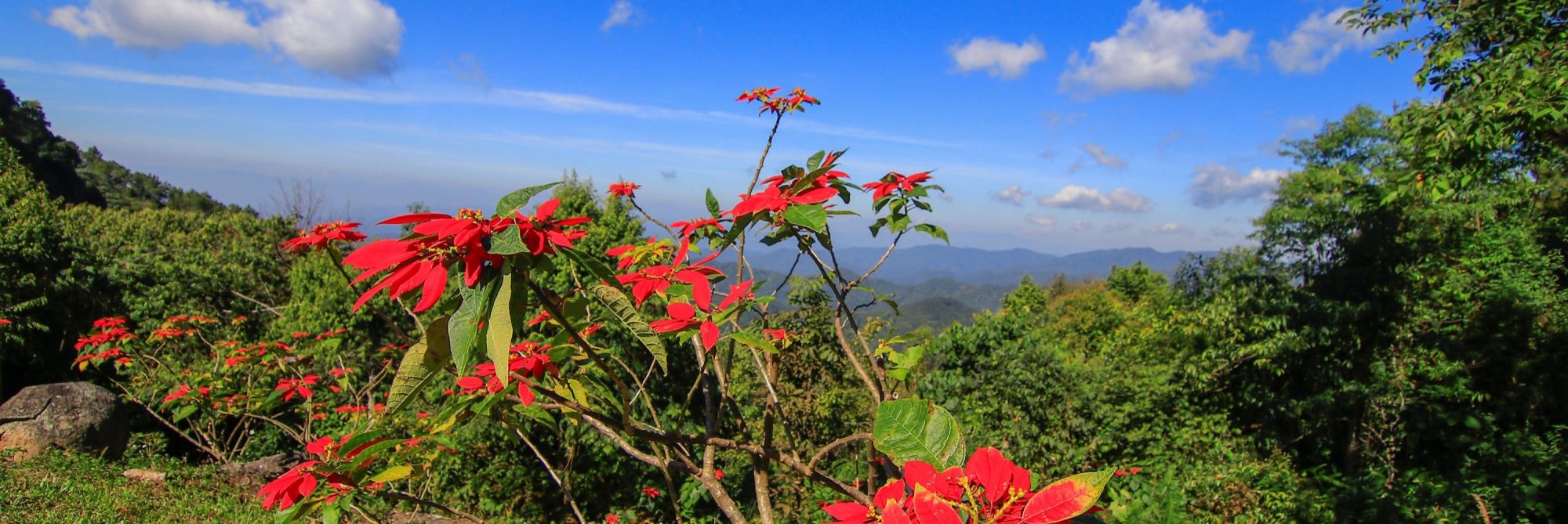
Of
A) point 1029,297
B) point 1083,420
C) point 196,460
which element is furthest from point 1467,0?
point 1029,297

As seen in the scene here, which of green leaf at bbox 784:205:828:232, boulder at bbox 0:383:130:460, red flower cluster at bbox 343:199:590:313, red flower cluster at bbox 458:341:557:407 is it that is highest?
green leaf at bbox 784:205:828:232

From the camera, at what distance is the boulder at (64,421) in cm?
507

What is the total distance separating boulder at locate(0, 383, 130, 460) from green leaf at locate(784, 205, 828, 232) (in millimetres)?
6785

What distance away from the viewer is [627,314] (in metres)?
0.81

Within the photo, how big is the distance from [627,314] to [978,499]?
1.43 feet

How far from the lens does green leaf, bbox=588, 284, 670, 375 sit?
0.80 meters

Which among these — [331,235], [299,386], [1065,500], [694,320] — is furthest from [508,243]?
[299,386]

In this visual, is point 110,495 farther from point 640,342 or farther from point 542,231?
point 542,231

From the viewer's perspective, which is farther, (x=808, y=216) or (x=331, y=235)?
(x=331, y=235)

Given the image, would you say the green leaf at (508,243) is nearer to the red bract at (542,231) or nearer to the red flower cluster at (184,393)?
the red bract at (542,231)

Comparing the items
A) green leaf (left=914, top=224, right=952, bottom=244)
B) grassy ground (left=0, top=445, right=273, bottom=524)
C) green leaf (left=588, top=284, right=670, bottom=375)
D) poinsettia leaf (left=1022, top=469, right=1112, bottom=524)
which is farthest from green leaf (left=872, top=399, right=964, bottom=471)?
grassy ground (left=0, top=445, right=273, bottom=524)

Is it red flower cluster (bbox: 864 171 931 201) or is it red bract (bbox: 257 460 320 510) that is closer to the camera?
red bract (bbox: 257 460 320 510)

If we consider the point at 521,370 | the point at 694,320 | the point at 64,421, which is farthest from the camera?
the point at 64,421

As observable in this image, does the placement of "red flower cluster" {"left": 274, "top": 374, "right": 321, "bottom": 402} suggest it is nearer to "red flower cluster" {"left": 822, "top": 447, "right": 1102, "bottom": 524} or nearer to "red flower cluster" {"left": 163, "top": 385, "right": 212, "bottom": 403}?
"red flower cluster" {"left": 163, "top": 385, "right": 212, "bottom": 403}
